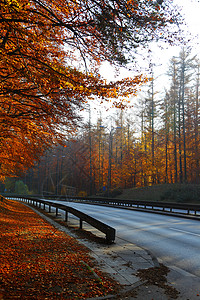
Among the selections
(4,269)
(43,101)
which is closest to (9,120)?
(43,101)

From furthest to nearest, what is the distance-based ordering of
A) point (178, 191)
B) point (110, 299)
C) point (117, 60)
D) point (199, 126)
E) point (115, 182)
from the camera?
point (115, 182)
point (199, 126)
point (178, 191)
point (117, 60)
point (110, 299)

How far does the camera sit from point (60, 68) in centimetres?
775

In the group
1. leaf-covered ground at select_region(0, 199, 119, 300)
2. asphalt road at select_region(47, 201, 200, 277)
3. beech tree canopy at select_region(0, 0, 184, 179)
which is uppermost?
beech tree canopy at select_region(0, 0, 184, 179)

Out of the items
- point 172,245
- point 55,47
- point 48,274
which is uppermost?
point 55,47

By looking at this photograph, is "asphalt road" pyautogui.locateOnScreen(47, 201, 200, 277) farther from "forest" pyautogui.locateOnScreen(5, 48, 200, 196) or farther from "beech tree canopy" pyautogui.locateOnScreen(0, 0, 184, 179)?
"forest" pyautogui.locateOnScreen(5, 48, 200, 196)

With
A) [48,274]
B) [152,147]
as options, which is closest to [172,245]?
[48,274]

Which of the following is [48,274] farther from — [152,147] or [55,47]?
[152,147]

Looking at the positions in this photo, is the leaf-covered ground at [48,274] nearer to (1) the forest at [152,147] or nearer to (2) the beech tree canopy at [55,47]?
(2) the beech tree canopy at [55,47]

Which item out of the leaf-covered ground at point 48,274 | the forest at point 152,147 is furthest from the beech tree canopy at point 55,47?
the forest at point 152,147

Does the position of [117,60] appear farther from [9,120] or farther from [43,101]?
[9,120]

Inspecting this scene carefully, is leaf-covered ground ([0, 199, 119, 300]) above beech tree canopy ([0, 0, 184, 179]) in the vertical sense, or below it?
below

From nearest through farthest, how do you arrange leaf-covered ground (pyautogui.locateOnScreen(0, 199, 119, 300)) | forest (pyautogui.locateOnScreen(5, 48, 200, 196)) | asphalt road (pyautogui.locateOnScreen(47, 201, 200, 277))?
leaf-covered ground (pyautogui.locateOnScreen(0, 199, 119, 300)), asphalt road (pyautogui.locateOnScreen(47, 201, 200, 277)), forest (pyautogui.locateOnScreen(5, 48, 200, 196))

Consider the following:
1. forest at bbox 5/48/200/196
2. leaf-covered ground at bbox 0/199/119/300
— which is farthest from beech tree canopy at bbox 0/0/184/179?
forest at bbox 5/48/200/196

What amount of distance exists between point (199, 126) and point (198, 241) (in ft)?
111
